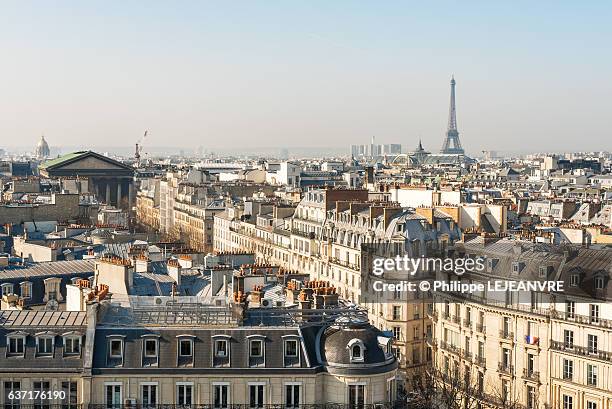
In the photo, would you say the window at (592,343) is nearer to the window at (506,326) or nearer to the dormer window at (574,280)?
the dormer window at (574,280)

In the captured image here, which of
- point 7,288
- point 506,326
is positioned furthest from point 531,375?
point 7,288

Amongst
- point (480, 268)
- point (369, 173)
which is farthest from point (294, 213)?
point (369, 173)

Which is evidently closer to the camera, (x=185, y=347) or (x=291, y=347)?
(x=185, y=347)

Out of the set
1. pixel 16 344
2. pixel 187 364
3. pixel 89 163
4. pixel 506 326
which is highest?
pixel 89 163

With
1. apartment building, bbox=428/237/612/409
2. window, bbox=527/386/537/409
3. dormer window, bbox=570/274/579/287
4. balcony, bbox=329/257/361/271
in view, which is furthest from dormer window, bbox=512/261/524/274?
balcony, bbox=329/257/361/271

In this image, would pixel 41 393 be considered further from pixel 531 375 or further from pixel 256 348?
pixel 531 375

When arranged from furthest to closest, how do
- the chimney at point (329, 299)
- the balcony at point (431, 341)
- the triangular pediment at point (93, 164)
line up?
the triangular pediment at point (93, 164) → the balcony at point (431, 341) → the chimney at point (329, 299)

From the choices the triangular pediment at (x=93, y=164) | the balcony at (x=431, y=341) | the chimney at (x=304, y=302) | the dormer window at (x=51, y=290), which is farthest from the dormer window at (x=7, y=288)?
the triangular pediment at (x=93, y=164)

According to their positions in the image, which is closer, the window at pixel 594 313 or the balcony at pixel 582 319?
the balcony at pixel 582 319
